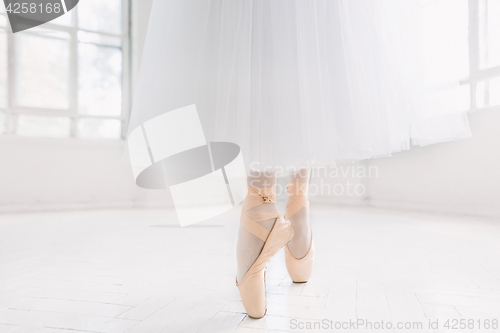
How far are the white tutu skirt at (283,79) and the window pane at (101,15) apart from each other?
10.6 ft

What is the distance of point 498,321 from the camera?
669 mm

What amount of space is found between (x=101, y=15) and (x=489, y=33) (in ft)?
12.4

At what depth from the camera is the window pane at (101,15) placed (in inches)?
132

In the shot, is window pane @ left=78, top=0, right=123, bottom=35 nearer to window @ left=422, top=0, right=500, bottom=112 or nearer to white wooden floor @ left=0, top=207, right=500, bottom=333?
white wooden floor @ left=0, top=207, right=500, bottom=333

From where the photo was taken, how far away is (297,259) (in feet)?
2.89

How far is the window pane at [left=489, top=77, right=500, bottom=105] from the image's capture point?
246 centimetres

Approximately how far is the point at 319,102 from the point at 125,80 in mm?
3348

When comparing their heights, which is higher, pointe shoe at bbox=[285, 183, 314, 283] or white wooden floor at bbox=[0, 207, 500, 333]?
pointe shoe at bbox=[285, 183, 314, 283]

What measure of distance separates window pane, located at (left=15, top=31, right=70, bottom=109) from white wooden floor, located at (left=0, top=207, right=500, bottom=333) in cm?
194

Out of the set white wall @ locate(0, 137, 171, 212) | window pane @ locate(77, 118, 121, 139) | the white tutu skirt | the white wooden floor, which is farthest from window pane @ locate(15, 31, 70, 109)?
the white tutu skirt

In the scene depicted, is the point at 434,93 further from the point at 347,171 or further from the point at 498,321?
the point at 347,171

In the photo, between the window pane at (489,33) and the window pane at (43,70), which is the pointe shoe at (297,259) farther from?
the window pane at (43,70)

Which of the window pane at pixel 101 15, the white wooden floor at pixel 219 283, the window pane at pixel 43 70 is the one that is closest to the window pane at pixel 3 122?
the window pane at pixel 43 70

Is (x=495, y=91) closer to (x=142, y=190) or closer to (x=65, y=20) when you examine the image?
(x=142, y=190)
